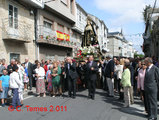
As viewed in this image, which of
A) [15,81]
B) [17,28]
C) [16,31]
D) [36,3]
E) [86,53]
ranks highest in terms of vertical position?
[36,3]

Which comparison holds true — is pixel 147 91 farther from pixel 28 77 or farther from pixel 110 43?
pixel 110 43

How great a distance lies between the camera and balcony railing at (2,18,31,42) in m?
11.3

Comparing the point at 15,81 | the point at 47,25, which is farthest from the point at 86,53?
the point at 47,25

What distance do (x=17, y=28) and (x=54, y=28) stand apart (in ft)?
20.6

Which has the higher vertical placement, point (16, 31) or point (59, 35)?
point (59, 35)

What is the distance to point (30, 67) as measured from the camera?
1046 cm

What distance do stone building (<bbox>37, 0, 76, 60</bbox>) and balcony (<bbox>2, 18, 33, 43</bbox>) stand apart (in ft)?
5.82

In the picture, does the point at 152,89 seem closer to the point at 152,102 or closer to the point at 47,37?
the point at 152,102

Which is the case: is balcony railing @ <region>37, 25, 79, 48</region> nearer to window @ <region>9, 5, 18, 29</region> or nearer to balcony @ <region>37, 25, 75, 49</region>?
balcony @ <region>37, 25, 75, 49</region>

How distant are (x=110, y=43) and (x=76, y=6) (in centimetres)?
3248

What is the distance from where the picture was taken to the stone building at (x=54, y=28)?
624 inches

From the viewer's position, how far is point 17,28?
12.7 metres

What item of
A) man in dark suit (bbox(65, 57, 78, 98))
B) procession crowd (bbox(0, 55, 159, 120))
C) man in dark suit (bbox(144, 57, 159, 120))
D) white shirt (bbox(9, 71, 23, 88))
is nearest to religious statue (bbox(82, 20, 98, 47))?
procession crowd (bbox(0, 55, 159, 120))

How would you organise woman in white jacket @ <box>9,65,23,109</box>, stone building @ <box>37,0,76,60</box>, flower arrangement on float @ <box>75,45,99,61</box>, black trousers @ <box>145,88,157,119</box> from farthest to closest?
1. stone building @ <box>37,0,76,60</box>
2. flower arrangement on float @ <box>75,45,99,61</box>
3. woman in white jacket @ <box>9,65,23,109</box>
4. black trousers @ <box>145,88,157,119</box>
